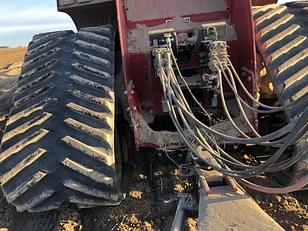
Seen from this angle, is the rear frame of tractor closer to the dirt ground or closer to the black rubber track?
Answer: the black rubber track

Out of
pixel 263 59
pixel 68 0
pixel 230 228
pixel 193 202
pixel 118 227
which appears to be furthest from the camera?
pixel 68 0

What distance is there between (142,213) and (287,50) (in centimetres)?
188

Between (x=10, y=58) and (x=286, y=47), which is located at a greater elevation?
(x=286, y=47)

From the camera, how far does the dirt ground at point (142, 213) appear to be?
403 centimetres

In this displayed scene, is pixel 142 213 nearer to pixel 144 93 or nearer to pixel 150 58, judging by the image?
pixel 144 93

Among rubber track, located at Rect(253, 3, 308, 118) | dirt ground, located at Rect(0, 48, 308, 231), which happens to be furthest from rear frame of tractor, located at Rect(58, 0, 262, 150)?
dirt ground, located at Rect(0, 48, 308, 231)

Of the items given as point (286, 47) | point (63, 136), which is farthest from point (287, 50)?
point (63, 136)

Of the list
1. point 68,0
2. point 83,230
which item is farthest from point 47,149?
A: point 68,0

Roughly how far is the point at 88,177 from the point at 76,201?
220 mm

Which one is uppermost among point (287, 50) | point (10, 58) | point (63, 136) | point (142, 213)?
point (287, 50)

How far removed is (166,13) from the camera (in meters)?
5.04

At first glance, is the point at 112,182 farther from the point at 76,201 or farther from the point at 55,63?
the point at 55,63

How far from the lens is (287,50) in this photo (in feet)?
15.5

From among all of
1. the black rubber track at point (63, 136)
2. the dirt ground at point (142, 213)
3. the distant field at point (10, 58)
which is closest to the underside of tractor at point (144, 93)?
the black rubber track at point (63, 136)
